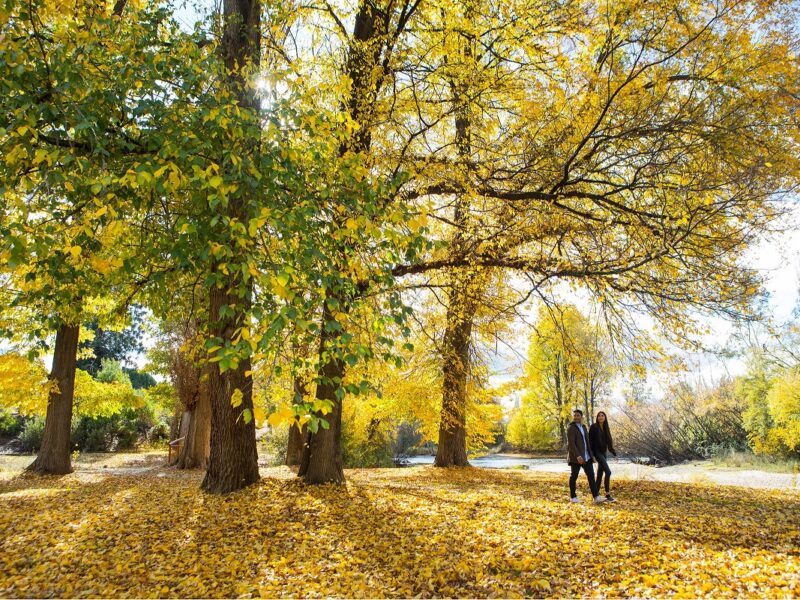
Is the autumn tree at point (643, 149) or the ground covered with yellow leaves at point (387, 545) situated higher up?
the autumn tree at point (643, 149)

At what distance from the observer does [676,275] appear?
8.49 meters

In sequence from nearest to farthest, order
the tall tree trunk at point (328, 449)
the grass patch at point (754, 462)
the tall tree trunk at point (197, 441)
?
the tall tree trunk at point (328, 449), the tall tree trunk at point (197, 441), the grass patch at point (754, 462)

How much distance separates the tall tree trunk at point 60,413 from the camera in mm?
12688

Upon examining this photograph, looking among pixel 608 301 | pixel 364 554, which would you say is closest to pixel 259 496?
pixel 364 554

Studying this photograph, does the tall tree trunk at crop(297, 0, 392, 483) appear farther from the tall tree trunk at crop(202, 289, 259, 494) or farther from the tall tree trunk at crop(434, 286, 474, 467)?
the tall tree trunk at crop(434, 286, 474, 467)

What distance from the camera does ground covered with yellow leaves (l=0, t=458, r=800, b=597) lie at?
423cm

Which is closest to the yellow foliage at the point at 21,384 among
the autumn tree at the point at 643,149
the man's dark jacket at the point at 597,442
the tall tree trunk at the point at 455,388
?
the tall tree trunk at the point at 455,388

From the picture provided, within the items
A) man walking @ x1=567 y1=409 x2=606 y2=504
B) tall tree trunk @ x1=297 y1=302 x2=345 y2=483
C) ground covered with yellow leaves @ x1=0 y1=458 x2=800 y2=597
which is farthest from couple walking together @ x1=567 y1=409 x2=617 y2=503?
tall tree trunk @ x1=297 y1=302 x2=345 y2=483

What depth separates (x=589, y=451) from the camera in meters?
8.50

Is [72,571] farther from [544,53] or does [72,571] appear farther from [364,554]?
[544,53]

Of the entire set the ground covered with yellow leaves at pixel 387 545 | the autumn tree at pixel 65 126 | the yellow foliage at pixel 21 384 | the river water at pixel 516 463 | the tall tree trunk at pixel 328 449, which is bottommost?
the river water at pixel 516 463

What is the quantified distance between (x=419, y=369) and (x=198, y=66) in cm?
1057

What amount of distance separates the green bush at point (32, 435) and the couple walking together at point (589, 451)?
2687 cm

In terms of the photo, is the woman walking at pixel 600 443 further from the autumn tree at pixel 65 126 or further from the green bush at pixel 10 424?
the green bush at pixel 10 424
